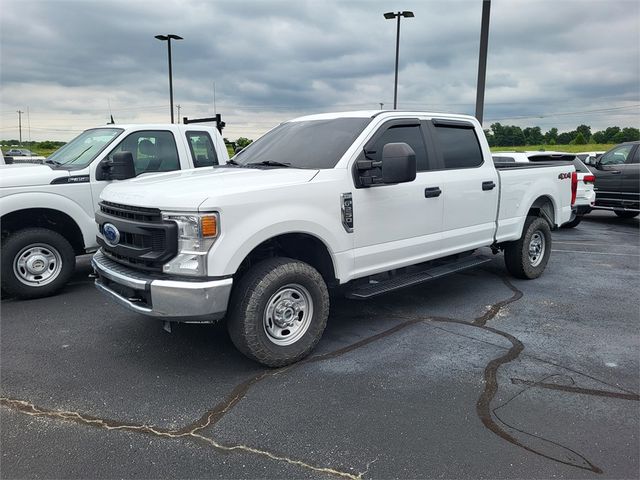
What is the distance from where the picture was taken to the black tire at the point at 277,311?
3812mm

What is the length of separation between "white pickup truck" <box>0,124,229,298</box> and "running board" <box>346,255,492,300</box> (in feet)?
10.8

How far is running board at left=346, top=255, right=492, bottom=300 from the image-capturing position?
182 inches

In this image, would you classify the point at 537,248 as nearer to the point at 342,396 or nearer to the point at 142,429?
the point at 342,396

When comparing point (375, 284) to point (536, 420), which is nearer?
point (536, 420)

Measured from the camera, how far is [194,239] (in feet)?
11.7

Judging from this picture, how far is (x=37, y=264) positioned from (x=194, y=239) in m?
3.36

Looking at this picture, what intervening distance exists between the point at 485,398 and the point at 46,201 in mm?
5139

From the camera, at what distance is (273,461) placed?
2889 mm

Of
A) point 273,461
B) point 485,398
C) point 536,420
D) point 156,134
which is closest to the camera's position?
point 273,461

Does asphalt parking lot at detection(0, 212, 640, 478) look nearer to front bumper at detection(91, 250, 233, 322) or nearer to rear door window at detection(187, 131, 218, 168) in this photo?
front bumper at detection(91, 250, 233, 322)

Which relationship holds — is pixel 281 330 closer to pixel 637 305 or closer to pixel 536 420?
pixel 536 420

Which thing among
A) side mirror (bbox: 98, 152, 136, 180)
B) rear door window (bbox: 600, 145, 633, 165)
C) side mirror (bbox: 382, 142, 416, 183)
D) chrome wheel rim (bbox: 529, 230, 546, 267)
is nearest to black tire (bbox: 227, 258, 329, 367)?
side mirror (bbox: 382, 142, 416, 183)

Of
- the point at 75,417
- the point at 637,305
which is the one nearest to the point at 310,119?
the point at 75,417

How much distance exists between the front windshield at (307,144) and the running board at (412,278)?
1.19 m
